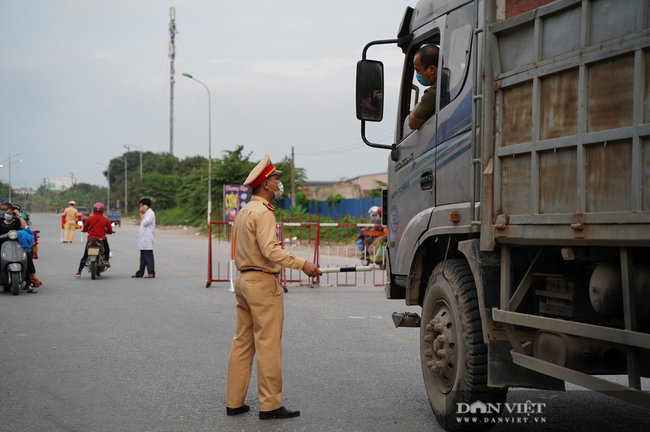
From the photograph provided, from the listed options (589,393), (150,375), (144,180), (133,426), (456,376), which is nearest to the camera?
(456,376)

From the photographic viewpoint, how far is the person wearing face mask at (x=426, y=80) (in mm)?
4711

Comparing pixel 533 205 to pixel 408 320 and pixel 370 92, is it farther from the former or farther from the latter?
pixel 370 92

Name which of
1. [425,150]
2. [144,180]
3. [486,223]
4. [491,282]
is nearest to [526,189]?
[486,223]

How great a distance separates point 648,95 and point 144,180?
230ft

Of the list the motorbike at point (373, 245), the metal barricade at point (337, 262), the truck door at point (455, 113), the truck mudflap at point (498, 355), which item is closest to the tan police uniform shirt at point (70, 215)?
the metal barricade at point (337, 262)

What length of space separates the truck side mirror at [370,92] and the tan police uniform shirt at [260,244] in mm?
1231

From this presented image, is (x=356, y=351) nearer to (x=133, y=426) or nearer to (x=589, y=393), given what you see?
(x=589, y=393)

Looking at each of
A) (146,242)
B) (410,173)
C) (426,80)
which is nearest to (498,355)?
(410,173)

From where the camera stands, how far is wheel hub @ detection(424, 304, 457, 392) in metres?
4.01

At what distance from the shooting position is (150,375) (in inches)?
225

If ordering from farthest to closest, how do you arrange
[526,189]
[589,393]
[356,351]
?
[356,351], [589,393], [526,189]

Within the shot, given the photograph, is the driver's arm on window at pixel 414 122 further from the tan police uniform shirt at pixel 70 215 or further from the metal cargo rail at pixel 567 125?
the tan police uniform shirt at pixel 70 215

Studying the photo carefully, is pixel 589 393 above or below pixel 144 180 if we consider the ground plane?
below

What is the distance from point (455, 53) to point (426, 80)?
0.55 m
